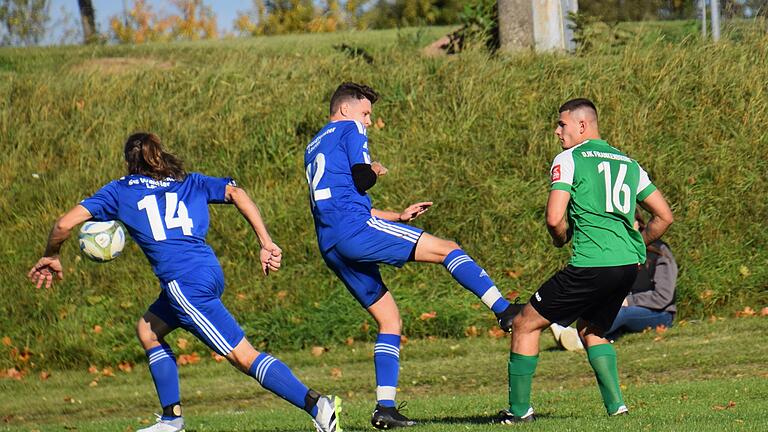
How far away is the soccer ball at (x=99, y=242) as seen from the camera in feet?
28.3

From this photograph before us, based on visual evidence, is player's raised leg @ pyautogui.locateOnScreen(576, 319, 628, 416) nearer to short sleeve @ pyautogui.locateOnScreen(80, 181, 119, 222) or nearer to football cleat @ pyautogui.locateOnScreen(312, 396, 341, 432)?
football cleat @ pyautogui.locateOnScreen(312, 396, 341, 432)

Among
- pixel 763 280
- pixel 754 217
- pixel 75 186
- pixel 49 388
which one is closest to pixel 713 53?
pixel 754 217

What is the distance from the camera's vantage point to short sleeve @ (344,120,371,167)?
8117mm

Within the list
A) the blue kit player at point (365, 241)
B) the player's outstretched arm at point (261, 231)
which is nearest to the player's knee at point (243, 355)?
the player's outstretched arm at point (261, 231)

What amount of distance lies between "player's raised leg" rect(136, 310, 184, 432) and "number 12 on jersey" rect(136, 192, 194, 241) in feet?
2.21

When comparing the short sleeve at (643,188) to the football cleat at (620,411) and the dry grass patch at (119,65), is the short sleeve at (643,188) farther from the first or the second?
the dry grass patch at (119,65)

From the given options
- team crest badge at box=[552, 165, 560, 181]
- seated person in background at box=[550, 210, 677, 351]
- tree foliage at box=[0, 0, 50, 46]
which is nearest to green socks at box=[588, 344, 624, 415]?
team crest badge at box=[552, 165, 560, 181]

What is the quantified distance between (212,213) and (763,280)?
292 inches

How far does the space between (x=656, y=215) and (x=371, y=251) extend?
187 centimetres

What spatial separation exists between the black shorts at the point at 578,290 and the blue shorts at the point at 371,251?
3.23 feet

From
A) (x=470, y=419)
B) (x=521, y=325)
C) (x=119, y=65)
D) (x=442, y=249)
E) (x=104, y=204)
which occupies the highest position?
(x=119, y=65)

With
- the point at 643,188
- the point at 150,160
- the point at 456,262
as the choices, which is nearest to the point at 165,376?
the point at 150,160

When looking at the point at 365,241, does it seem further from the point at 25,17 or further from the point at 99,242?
the point at 25,17

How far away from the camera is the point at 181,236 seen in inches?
311
